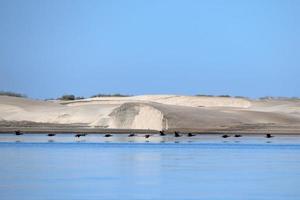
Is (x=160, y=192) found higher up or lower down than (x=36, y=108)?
lower down

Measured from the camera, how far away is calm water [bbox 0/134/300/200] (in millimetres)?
24438

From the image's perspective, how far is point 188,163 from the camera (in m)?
35.4

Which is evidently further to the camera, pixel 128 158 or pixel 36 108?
pixel 36 108

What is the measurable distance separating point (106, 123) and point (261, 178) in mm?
57969

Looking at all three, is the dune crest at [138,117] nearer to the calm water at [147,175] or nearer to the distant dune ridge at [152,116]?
the distant dune ridge at [152,116]

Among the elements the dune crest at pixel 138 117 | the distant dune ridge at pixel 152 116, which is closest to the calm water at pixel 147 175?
the dune crest at pixel 138 117

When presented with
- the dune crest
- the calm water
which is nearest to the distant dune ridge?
the dune crest

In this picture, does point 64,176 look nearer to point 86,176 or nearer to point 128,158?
point 86,176

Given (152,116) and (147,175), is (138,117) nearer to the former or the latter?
(152,116)

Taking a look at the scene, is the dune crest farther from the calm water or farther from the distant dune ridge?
the calm water

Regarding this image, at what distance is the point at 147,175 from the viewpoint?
2977 cm

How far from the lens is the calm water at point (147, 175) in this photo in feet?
80.2

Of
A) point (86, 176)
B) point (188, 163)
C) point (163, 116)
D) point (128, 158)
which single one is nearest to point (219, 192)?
point (86, 176)

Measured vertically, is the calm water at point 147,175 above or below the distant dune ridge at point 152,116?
below
